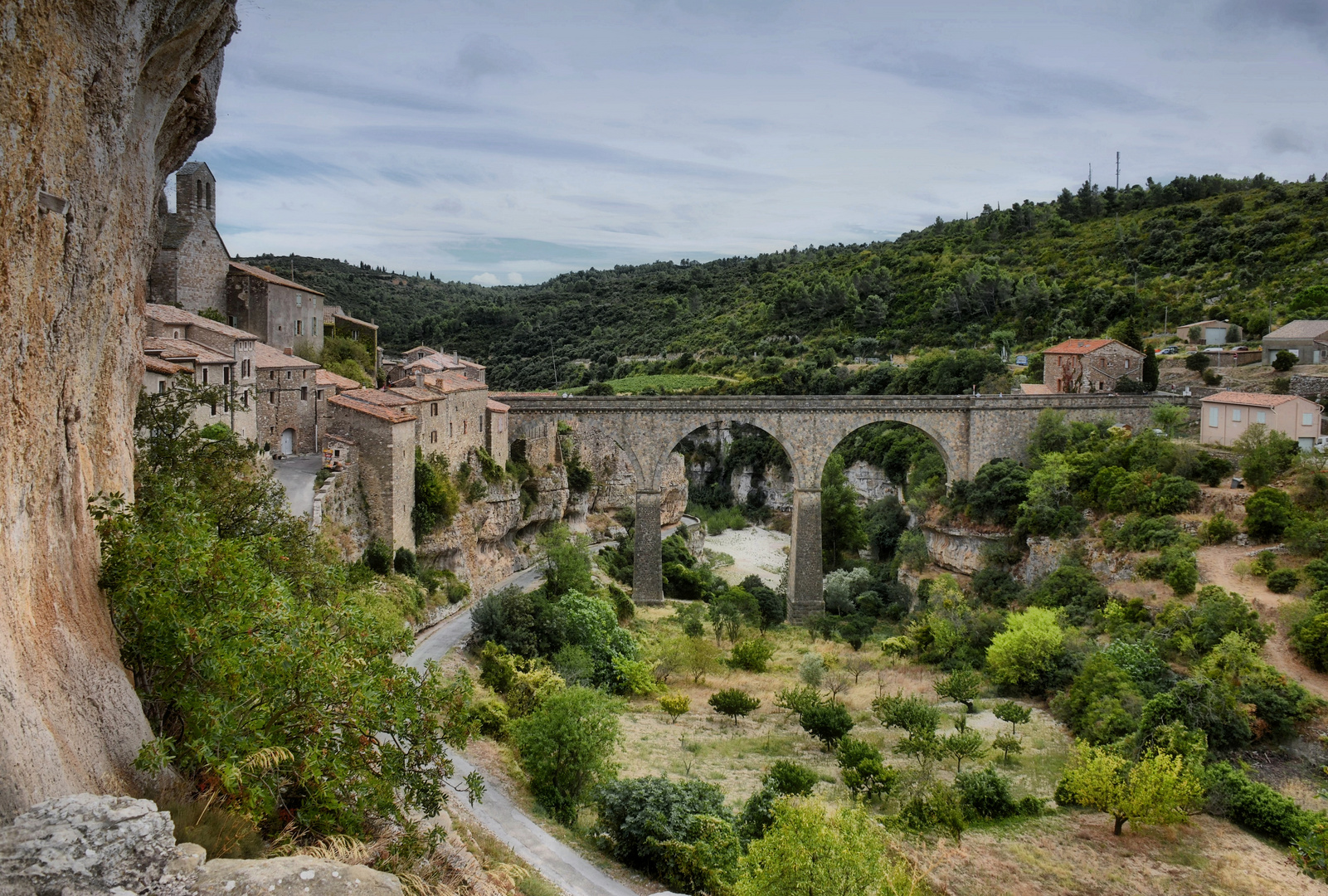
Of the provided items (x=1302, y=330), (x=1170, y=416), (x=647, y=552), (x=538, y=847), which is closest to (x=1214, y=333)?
(x=1302, y=330)

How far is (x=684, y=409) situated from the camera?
41.3 metres

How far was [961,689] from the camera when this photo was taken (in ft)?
97.2

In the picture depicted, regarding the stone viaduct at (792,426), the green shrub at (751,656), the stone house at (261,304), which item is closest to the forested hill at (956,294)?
the stone viaduct at (792,426)

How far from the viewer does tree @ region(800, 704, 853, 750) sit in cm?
2608

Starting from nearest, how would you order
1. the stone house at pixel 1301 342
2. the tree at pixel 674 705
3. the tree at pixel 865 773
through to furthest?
1. the tree at pixel 865 773
2. the tree at pixel 674 705
3. the stone house at pixel 1301 342

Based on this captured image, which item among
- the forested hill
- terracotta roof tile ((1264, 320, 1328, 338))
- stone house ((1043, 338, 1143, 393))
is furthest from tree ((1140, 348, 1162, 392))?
the forested hill

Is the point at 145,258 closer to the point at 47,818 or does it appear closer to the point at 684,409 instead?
the point at 47,818

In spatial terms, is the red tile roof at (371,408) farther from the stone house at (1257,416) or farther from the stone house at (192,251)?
the stone house at (1257,416)

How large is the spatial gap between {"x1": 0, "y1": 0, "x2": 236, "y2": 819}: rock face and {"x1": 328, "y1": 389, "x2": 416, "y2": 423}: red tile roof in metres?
17.0

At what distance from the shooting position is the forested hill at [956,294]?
6194cm

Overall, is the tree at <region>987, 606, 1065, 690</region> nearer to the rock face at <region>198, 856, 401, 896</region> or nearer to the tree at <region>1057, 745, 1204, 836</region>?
the tree at <region>1057, 745, 1204, 836</region>

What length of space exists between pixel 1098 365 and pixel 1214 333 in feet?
39.4

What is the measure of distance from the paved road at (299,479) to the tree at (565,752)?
24.2 feet

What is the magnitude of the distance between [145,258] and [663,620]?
98.1ft
